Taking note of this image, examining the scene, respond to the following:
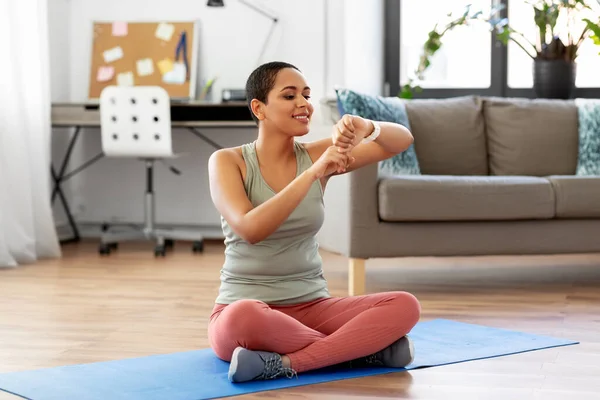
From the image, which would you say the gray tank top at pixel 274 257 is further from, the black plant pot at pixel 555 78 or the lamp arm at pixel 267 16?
the lamp arm at pixel 267 16

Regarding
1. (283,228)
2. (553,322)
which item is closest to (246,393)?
(283,228)

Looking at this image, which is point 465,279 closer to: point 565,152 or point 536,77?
point 565,152

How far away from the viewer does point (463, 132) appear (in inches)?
165

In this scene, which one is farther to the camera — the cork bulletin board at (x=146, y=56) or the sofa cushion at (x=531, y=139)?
the cork bulletin board at (x=146, y=56)

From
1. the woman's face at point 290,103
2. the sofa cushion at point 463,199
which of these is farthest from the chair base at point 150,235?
the woman's face at point 290,103

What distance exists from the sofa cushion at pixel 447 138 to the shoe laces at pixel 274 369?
6.62ft

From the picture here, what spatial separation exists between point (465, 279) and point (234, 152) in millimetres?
1918

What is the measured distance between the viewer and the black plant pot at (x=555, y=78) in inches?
189

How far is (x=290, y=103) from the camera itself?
2.27m

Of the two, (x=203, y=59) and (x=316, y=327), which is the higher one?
(x=203, y=59)

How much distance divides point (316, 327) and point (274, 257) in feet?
0.65

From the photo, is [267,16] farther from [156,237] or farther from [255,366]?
[255,366]

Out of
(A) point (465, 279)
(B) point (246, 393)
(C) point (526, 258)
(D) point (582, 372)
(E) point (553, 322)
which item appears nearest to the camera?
(B) point (246, 393)

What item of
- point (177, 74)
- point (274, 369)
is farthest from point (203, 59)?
point (274, 369)
